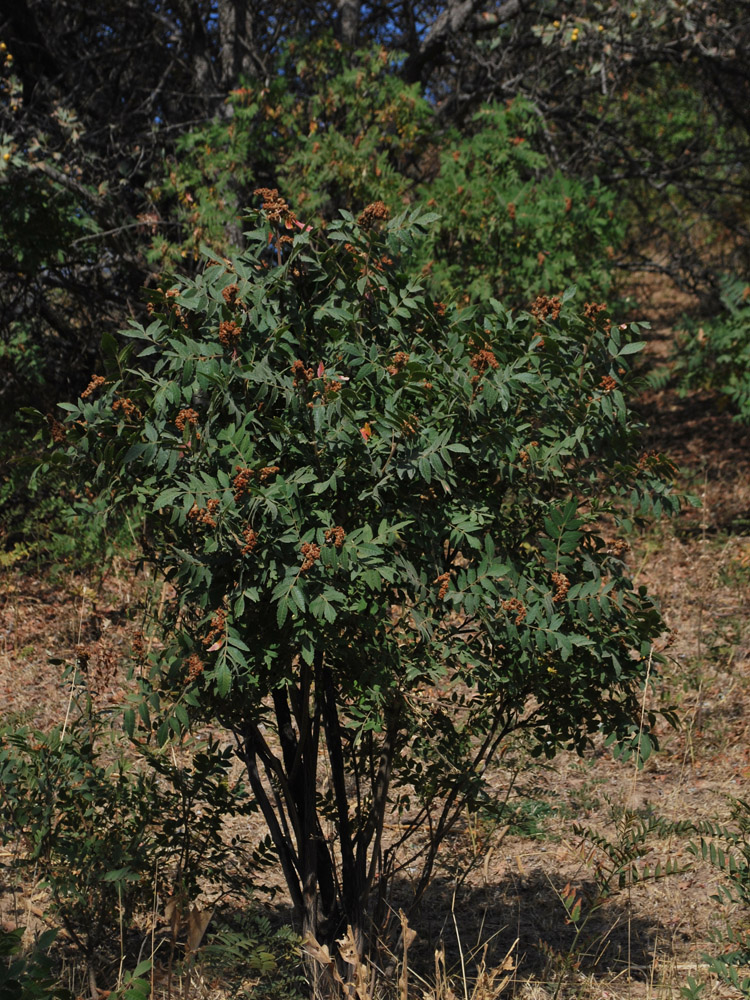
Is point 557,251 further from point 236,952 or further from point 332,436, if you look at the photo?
point 236,952

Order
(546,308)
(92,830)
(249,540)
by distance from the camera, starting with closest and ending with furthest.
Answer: (249,540)
(546,308)
(92,830)

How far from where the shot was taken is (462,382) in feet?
9.46

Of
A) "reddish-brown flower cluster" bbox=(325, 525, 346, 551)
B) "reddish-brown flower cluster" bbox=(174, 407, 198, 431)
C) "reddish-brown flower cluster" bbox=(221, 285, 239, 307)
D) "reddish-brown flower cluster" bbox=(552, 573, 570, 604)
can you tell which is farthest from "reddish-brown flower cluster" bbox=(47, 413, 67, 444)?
"reddish-brown flower cluster" bbox=(552, 573, 570, 604)

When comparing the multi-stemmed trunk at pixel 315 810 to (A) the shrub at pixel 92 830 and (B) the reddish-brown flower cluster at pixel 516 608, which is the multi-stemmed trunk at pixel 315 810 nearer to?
(A) the shrub at pixel 92 830

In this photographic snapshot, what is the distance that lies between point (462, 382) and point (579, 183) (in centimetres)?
570

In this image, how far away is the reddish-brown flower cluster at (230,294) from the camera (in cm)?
280

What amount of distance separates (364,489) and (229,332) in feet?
1.90

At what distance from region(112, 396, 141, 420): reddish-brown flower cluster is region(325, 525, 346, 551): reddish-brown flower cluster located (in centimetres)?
69

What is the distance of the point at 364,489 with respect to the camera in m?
2.92

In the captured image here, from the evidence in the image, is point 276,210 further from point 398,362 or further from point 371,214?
point 398,362

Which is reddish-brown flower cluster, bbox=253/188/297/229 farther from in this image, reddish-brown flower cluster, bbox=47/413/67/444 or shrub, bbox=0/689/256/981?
shrub, bbox=0/689/256/981

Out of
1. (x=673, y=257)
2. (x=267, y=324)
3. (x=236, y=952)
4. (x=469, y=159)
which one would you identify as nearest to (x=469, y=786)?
(x=236, y=952)

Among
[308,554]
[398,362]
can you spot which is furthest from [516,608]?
[398,362]

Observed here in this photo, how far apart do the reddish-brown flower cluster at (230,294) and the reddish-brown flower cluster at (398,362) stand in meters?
0.49
